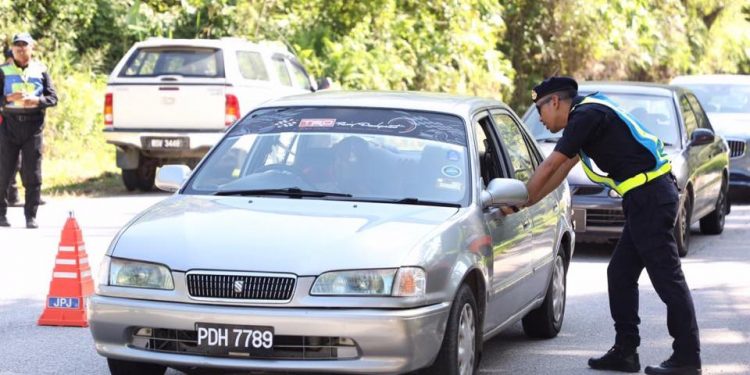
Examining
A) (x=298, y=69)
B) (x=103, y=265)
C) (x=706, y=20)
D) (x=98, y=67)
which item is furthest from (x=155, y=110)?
(x=706, y=20)

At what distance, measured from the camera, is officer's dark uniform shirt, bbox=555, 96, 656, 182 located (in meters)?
7.31

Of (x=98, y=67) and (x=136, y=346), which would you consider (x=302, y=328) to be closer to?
(x=136, y=346)

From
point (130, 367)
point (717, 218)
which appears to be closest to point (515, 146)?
point (130, 367)

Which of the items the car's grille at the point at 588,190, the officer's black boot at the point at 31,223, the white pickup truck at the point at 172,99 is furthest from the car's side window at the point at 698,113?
the officer's black boot at the point at 31,223

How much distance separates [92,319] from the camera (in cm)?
637

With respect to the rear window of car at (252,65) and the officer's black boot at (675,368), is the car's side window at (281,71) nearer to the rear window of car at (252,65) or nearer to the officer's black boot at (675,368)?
the rear window of car at (252,65)

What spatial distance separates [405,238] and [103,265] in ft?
4.60

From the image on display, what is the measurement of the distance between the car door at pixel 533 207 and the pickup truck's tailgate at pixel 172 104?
981 cm

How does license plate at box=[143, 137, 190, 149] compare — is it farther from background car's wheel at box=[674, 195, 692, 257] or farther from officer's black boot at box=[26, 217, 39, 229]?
background car's wheel at box=[674, 195, 692, 257]

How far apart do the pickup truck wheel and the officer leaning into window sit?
4386 mm

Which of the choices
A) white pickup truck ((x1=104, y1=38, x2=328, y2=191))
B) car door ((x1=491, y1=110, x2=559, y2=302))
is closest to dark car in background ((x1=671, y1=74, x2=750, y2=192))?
white pickup truck ((x1=104, y1=38, x2=328, y2=191))

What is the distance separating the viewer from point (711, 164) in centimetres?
1479

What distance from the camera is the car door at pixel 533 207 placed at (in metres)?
8.11

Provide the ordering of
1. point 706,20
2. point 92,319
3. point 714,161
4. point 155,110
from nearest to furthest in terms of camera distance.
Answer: point 92,319
point 714,161
point 155,110
point 706,20
